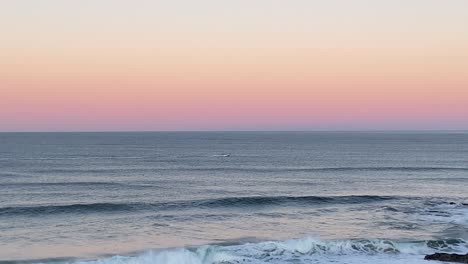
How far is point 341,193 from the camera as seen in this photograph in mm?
50656

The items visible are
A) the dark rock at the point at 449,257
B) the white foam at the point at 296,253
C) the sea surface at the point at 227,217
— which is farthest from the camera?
the sea surface at the point at 227,217

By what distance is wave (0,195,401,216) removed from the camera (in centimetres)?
3925

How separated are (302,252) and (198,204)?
1696cm

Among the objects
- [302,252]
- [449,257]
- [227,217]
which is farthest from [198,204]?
[449,257]

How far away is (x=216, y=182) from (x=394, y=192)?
19517mm

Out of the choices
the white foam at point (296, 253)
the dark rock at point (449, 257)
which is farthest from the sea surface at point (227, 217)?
the dark rock at point (449, 257)

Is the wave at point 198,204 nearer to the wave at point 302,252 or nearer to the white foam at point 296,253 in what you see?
the wave at point 302,252

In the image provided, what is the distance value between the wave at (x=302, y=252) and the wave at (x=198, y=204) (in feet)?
44.2

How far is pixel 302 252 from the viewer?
2781 centimetres

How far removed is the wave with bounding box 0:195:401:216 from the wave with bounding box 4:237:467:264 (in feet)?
44.2

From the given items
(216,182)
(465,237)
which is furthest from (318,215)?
(216,182)

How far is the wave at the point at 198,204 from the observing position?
3925 centimetres

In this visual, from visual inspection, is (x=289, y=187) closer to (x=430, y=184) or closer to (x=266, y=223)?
(x=430, y=184)

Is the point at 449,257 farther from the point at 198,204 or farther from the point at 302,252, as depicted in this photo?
the point at 198,204
